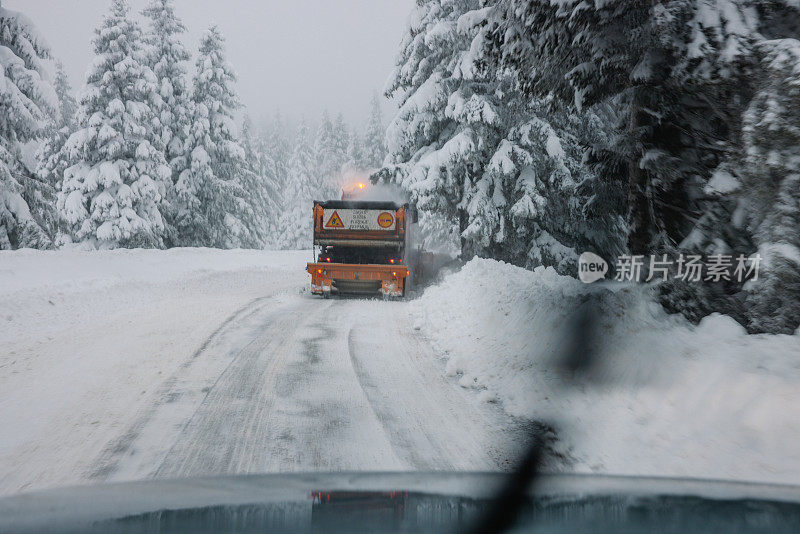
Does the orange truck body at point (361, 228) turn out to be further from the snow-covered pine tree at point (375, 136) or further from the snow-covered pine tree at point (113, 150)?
the snow-covered pine tree at point (375, 136)

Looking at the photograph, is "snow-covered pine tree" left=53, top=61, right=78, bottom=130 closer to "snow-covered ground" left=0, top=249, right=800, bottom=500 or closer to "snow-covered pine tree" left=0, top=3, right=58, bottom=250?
"snow-covered pine tree" left=0, top=3, right=58, bottom=250

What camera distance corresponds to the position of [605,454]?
13.3 ft

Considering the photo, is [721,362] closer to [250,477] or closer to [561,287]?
[561,287]

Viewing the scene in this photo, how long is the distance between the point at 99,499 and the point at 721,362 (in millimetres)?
4486

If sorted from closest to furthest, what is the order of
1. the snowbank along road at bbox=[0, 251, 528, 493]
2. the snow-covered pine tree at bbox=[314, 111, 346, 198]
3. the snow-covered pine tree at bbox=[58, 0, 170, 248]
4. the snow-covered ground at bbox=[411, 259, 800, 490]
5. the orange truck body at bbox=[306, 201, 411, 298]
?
1. the snow-covered ground at bbox=[411, 259, 800, 490]
2. the snowbank along road at bbox=[0, 251, 528, 493]
3. the orange truck body at bbox=[306, 201, 411, 298]
4. the snow-covered pine tree at bbox=[58, 0, 170, 248]
5. the snow-covered pine tree at bbox=[314, 111, 346, 198]

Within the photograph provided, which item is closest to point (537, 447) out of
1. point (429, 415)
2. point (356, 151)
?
point (429, 415)

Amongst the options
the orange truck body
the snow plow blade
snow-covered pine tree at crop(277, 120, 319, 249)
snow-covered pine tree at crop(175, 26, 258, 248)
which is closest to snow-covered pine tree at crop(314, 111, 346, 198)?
snow-covered pine tree at crop(277, 120, 319, 249)

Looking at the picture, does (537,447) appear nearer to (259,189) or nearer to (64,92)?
(259,189)

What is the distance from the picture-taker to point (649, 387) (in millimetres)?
4742

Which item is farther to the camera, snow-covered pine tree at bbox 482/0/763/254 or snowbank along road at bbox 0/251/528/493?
snow-covered pine tree at bbox 482/0/763/254

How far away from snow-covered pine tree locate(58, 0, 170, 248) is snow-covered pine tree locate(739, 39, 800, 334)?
24707 mm

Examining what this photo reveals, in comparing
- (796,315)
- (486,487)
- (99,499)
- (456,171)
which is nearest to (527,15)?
(796,315)

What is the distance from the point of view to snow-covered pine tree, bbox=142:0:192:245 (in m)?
27.8

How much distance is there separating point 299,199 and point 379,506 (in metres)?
50.4
